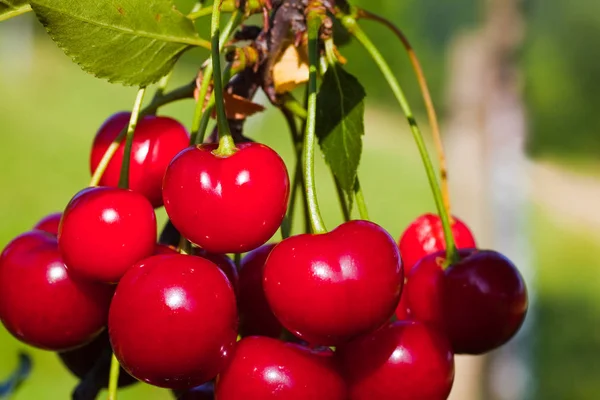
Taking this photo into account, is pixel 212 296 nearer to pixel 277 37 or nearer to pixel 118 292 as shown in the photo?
pixel 118 292

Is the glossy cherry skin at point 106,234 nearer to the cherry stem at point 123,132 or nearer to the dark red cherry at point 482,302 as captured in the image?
the cherry stem at point 123,132

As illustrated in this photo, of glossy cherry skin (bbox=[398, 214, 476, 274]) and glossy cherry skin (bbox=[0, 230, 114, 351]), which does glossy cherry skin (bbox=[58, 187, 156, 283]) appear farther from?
glossy cherry skin (bbox=[398, 214, 476, 274])

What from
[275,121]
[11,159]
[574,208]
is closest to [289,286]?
[574,208]

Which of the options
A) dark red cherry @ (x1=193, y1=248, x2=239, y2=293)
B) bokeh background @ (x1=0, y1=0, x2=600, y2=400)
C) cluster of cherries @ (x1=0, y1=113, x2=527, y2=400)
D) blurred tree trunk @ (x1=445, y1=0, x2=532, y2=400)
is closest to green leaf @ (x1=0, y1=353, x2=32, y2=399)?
cluster of cherries @ (x1=0, y1=113, x2=527, y2=400)

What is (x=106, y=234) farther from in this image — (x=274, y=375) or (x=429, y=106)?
(x=429, y=106)

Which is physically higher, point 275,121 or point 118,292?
point 118,292

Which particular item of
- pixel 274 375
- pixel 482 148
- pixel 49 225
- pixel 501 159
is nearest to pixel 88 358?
pixel 49 225
